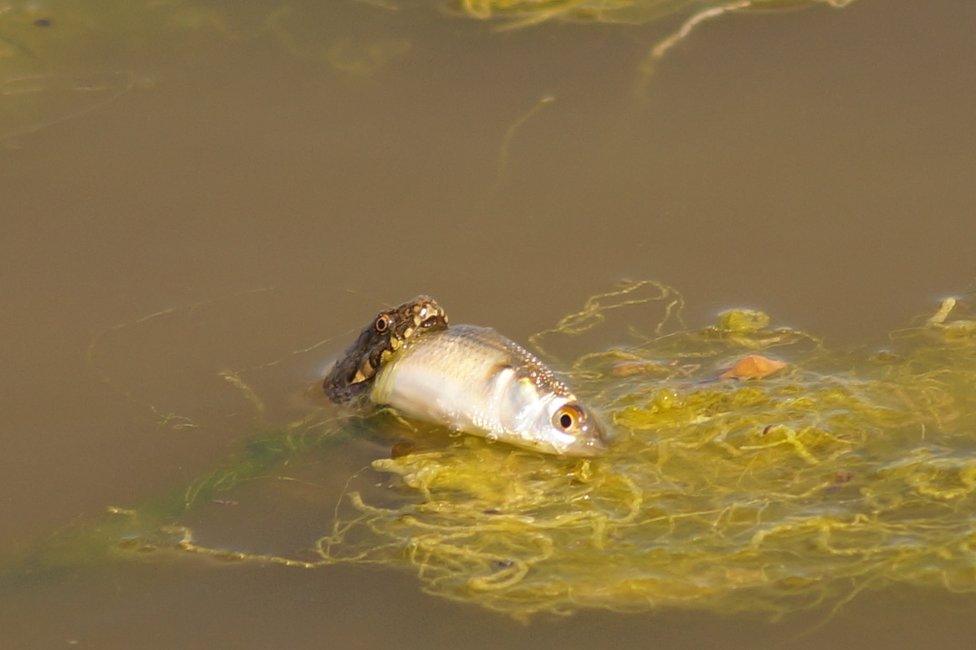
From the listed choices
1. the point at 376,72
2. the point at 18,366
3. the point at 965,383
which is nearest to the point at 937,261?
the point at 965,383

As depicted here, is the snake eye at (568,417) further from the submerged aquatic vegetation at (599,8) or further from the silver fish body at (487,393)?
the submerged aquatic vegetation at (599,8)

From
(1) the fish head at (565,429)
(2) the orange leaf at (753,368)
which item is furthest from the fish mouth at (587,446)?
(2) the orange leaf at (753,368)

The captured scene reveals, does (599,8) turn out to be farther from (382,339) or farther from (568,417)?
(568,417)

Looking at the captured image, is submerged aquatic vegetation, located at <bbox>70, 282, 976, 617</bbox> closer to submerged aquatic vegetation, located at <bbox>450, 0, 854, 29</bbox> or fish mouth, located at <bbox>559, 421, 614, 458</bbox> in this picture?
fish mouth, located at <bbox>559, 421, 614, 458</bbox>

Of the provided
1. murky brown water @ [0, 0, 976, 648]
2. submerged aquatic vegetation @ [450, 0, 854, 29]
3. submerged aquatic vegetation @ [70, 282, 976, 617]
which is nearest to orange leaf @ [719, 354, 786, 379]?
submerged aquatic vegetation @ [70, 282, 976, 617]

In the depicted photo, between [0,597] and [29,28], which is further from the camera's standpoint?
[29,28]

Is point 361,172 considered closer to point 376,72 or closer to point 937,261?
point 376,72
